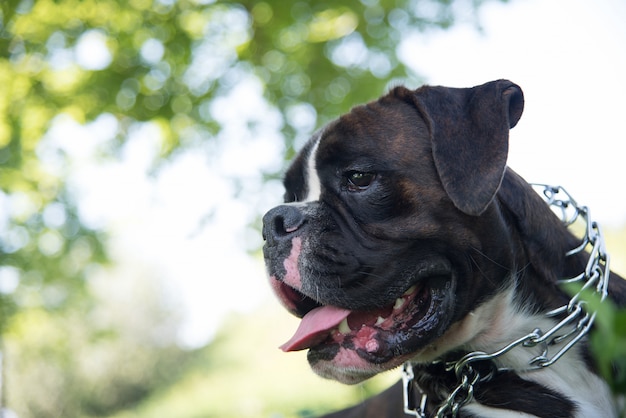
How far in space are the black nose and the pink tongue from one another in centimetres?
34

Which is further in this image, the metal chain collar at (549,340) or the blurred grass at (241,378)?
the blurred grass at (241,378)

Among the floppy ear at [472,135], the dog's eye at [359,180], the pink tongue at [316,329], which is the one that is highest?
the floppy ear at [472,135]

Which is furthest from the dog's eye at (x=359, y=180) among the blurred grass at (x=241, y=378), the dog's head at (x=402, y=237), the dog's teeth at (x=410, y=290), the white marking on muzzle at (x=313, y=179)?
the blurred grass at (x=241, y=378)

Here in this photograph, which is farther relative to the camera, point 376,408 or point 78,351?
point 78,351

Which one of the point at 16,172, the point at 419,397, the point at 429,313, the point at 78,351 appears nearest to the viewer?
the point at 429,313

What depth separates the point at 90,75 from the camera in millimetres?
8109

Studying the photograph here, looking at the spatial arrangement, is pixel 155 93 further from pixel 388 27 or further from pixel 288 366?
pixel 288 366

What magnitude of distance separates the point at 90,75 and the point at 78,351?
13.1 metres

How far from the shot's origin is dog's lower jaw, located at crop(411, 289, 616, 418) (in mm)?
2510

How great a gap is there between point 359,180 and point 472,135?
0.46 meters

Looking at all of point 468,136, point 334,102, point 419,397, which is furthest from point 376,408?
point 334,102

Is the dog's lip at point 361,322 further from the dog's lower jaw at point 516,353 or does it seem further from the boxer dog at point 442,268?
the dog's lower jaw at point 516,353

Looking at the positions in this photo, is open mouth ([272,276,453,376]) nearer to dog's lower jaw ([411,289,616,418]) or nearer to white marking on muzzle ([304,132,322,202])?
dog's lower jaw ([411,289,616,418])

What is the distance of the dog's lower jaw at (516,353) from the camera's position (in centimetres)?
251
